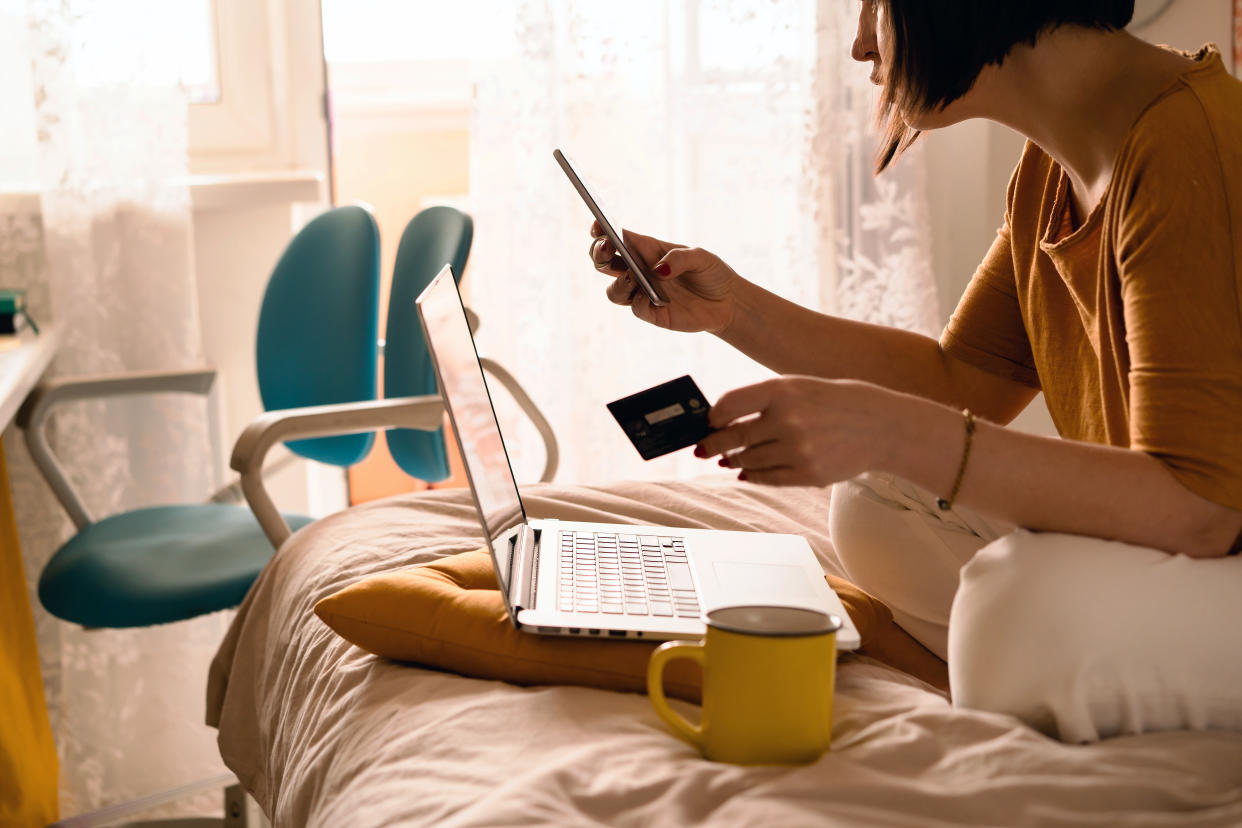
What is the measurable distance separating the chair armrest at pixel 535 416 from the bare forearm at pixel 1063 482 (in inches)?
44.6

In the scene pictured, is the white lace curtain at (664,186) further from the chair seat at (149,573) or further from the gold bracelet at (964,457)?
the gold bracelet at (964,457)

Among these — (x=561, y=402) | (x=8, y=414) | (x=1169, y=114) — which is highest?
(x=1169, y=114)

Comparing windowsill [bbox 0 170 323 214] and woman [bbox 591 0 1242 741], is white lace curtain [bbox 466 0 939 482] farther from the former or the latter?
woman [bbox 591 0 1242 741]

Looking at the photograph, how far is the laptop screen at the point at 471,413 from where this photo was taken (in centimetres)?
85

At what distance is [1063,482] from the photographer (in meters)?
0.76

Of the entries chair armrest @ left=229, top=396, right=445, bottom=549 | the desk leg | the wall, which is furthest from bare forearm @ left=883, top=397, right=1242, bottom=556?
the wall

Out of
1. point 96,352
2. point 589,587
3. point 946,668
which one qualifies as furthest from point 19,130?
point 946,668

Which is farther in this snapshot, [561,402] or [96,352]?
[561,402]

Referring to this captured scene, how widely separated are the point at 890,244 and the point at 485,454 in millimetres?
1779

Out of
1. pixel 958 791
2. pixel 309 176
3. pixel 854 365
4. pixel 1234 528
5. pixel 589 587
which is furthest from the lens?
pixel 309 176

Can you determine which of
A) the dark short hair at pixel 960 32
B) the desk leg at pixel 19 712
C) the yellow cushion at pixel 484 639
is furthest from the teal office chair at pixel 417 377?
the dark short hair at pixel 960 32

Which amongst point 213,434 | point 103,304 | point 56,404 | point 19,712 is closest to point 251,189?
point 103,304

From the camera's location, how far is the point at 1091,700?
2.29ft

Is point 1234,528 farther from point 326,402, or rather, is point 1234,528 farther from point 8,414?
point 326,402
